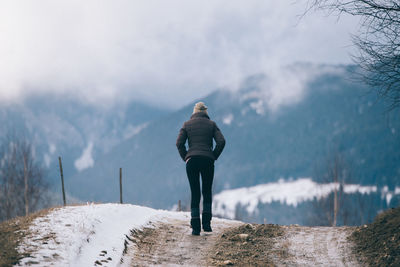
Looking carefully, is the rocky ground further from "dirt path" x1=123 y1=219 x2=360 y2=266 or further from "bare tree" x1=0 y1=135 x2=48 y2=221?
"bare tree" x1=0 y1=135 x2=48 y2=221

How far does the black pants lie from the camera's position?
382 inches

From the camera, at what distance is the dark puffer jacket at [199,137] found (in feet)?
32.1

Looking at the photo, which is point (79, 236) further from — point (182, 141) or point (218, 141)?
point (218, 141)

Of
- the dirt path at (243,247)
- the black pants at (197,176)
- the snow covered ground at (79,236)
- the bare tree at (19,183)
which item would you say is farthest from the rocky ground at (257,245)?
the bare tree at (19,183)

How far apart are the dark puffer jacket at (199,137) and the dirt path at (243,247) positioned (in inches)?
77.2

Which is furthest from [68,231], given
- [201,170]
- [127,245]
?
[201,170]

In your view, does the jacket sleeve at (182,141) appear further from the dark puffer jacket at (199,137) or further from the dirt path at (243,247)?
the dirt path at (243,247)

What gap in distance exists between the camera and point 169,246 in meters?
9.14

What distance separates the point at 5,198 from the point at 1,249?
36249 mm

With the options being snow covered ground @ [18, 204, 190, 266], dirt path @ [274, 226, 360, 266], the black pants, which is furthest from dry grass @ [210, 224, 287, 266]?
snow covered ground @ [18, 204, 190, 266]

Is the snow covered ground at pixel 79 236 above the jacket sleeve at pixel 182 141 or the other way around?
the other way around

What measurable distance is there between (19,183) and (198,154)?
116ft

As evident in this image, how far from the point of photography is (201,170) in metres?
9.79

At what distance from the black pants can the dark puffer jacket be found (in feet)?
0.52
